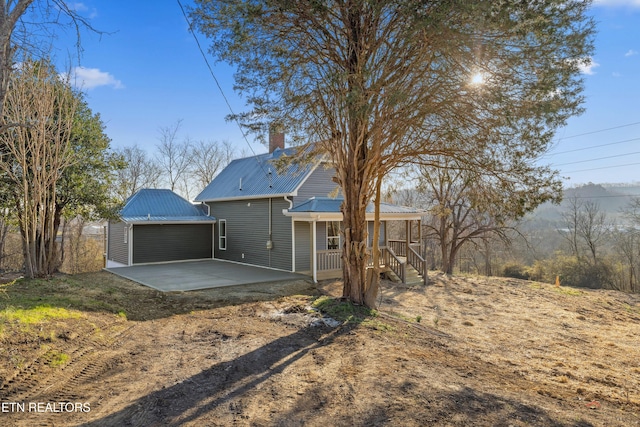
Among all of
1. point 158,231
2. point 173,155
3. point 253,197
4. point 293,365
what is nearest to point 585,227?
point 253,197

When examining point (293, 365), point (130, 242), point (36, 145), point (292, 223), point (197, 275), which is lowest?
point (197, 275)

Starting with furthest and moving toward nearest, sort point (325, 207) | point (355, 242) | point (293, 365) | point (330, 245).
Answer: point (330, 245)
point (325, 207)
point (355, 242)
point (293, 365)

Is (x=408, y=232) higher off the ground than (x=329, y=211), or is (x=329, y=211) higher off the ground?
(x=329, y=211)

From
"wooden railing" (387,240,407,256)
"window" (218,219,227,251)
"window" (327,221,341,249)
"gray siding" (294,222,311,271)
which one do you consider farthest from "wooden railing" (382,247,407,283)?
"window" (218,219,227,251)

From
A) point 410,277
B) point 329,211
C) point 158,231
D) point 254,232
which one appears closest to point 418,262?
point 410,277

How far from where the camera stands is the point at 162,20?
9203mm

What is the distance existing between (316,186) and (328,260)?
3.36 metres

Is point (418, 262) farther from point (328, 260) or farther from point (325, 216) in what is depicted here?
point (325, 216)

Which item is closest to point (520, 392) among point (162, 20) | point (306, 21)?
point (306, 21)

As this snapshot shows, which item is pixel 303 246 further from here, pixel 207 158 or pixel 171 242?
pixel 207 158

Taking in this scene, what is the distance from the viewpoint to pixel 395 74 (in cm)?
689

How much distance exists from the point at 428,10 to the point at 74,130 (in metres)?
11.2

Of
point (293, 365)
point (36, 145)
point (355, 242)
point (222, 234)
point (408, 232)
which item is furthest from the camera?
point (222, 234)

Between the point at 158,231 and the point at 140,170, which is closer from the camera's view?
the point at 158,231
